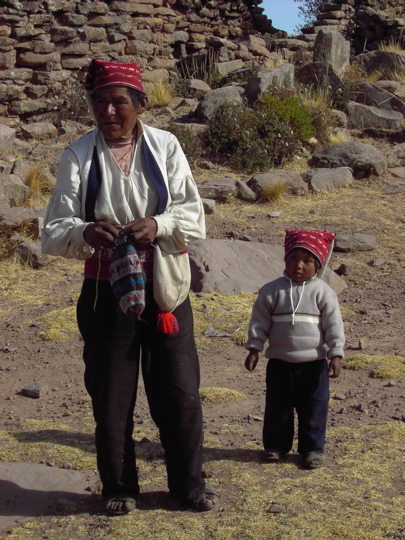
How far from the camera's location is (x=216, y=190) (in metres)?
10.0

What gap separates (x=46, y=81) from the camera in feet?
41.1

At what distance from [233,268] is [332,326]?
3.78 meters

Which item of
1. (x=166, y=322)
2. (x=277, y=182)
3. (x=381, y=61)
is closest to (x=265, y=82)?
(x=277, y=182)

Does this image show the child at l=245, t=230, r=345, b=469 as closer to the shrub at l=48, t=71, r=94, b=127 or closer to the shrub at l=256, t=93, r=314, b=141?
the shrub at l=256, t=93, r=314, b=141

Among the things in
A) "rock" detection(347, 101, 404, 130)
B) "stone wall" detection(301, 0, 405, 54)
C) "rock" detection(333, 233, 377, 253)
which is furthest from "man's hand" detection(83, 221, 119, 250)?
"stone wall" detection(301, 0, 405, 54)

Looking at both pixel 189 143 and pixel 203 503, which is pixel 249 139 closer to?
pixel 189 143

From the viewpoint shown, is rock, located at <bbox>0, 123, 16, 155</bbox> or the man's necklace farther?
rock, located at <bbox>0, 123, 16, 155</bbox>

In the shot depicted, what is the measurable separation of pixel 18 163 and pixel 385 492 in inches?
296

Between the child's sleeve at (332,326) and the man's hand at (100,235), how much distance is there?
1.25 metres

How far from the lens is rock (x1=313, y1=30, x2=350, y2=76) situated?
15.2 meters

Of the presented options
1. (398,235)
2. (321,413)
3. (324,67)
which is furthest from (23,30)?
(321,413)

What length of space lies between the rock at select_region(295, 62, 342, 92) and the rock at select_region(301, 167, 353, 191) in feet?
11.4

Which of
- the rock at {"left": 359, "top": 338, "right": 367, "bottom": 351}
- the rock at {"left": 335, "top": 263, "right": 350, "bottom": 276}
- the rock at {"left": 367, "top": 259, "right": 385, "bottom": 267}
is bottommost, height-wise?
the rock at {"left": 359, "top": 338, "right": 367, "bottom": 351}

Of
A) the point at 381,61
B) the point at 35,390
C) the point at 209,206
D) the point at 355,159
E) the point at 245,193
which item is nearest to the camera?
the point at 35,390
